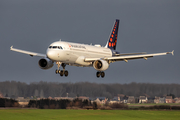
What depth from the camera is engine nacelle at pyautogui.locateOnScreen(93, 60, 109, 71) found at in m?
71.0

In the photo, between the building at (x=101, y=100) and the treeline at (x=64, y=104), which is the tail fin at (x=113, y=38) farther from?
the treeline at (x=64, y=104)

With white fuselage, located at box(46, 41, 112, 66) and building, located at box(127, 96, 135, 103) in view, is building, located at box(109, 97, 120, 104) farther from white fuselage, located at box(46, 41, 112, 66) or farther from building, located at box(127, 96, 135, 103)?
white fuselage, located at box(46, 41, 112, 66)

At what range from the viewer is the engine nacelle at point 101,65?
7100cm

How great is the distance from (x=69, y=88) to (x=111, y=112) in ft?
42.6

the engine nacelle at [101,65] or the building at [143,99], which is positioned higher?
the engine nacelle at [101,65]

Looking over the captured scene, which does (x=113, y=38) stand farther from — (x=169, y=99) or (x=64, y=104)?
(x=169, y=99)

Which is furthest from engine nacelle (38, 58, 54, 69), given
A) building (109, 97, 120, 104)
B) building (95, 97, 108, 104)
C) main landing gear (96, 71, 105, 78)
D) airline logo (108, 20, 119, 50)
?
building (109, 97, 120, 104)

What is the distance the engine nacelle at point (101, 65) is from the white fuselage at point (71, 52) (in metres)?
1.25

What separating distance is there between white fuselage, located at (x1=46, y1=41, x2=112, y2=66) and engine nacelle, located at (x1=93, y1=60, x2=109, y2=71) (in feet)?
4.11

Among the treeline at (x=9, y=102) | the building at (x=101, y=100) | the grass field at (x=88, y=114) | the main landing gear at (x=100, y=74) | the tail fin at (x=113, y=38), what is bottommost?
the grass field at (x=88, y=114)

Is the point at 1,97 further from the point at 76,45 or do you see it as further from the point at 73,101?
the point at 76,45

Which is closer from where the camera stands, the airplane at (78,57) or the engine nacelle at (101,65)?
the airplane at (78,57)

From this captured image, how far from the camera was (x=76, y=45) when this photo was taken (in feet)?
228

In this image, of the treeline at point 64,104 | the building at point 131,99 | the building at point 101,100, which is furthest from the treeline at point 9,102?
the building at point 131,99
